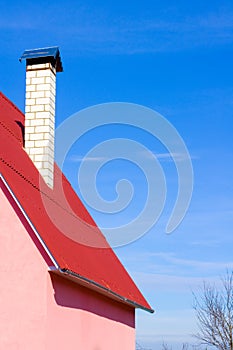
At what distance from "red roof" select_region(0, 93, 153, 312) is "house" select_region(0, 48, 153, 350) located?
2 centimetres

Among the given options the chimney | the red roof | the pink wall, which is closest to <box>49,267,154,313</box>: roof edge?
the red roof

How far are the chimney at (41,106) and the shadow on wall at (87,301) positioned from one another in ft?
8.14

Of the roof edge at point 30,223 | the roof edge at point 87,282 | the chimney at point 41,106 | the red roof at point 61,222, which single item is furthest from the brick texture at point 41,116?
the roof edge at point 30,223

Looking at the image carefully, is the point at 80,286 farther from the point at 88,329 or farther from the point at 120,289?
the point at 120,289

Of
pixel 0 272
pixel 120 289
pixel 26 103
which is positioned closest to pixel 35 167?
pixel 26 103

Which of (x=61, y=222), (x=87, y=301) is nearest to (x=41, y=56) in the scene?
(x=61, y=222)

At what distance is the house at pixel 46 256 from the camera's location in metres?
9.45

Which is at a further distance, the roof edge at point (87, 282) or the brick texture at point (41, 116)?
the brick texture at point (41, 116)

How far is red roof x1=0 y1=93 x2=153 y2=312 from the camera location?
9966 mm

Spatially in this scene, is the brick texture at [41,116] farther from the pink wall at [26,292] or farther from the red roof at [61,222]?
the pink wall at [26,292]

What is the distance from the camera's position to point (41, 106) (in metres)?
13.9

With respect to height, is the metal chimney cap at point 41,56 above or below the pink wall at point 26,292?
above

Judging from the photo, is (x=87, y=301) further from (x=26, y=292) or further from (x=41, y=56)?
(x=41, y=56)

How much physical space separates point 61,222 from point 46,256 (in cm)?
237
